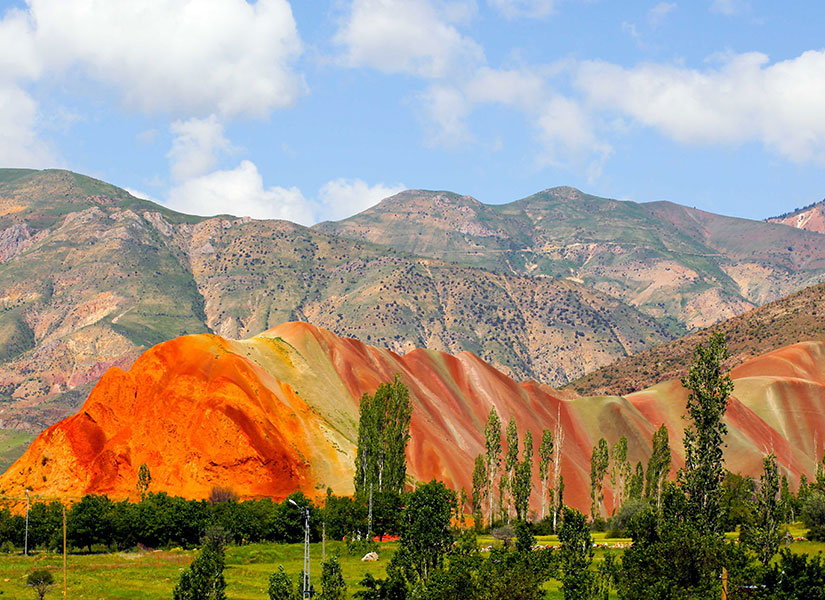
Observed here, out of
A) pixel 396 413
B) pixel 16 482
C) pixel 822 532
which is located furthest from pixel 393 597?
pixel 16 482

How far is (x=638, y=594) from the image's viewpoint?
52312 mm

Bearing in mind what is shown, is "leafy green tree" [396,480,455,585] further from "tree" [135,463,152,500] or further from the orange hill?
"tree" [135,463,152,500]

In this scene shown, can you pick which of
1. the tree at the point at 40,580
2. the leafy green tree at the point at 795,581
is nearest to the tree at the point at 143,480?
the tree at the point at 40,580

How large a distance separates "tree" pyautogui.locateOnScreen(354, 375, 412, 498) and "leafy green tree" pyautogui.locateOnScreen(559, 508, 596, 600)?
5612cm

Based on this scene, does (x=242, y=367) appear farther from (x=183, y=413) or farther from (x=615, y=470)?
(x=615, y=470)

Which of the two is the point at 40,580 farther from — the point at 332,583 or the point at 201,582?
the point at 332,583

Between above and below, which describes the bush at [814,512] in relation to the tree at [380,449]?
below

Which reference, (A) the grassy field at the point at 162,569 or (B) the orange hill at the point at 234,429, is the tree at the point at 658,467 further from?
(B) the orange hill at the point at 234,429

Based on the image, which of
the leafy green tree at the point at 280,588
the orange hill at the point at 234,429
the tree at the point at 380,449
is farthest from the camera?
the orange hill at the point at 234,429

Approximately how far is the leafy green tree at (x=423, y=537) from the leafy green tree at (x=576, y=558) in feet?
24.9

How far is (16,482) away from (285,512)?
4924 cm

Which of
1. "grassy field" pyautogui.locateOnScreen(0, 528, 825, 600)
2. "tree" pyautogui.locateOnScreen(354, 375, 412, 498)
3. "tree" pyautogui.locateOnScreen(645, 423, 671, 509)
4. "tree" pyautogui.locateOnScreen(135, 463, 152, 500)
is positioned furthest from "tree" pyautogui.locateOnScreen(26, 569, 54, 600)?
"tree" pyautogui.locateOnScreen(645, 423, 671, 509)

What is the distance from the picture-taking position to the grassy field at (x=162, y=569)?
72.4 m

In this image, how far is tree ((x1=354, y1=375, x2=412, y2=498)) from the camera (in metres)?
114
